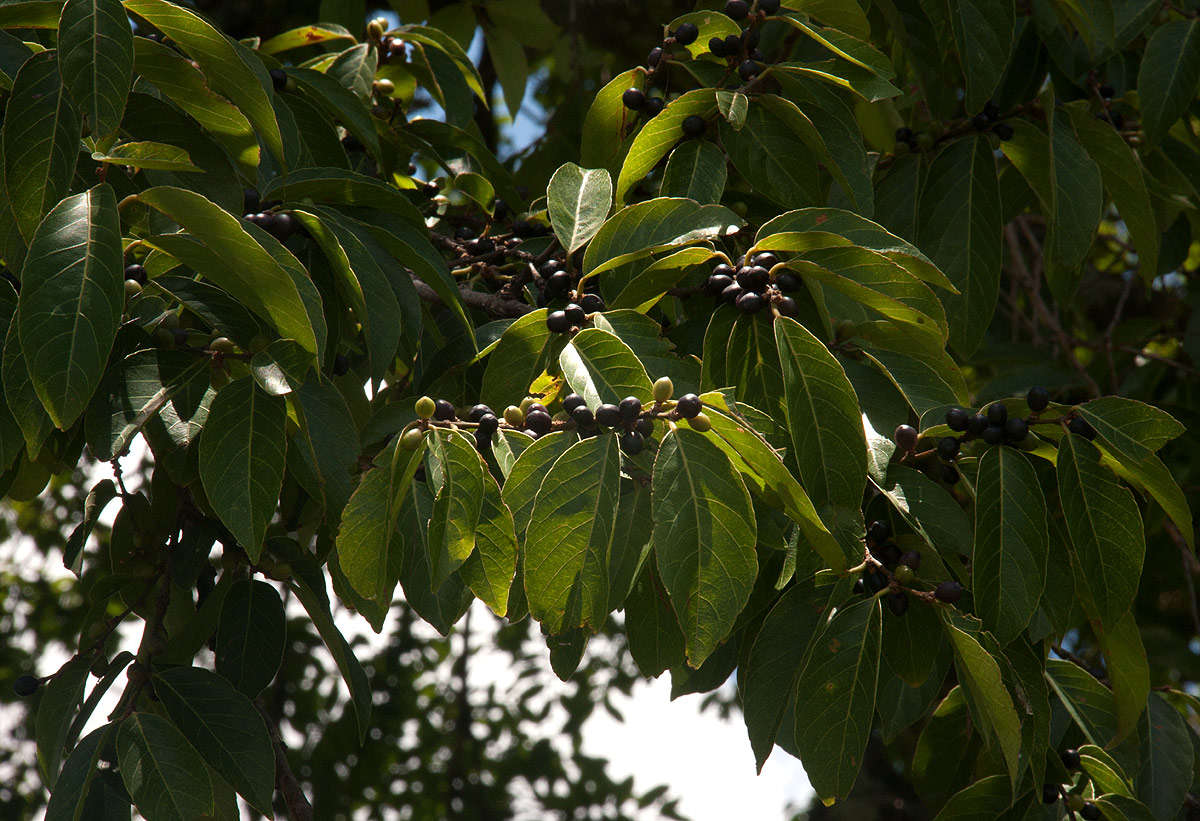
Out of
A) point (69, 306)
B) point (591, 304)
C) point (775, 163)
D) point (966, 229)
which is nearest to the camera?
point (69, 306)

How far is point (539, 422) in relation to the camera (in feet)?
4.13

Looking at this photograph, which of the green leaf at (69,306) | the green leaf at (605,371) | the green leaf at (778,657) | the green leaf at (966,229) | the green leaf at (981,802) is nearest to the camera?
the green leaf at (69,306)

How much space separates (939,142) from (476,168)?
0.89 m

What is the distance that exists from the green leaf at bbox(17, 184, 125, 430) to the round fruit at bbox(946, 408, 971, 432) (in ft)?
3.03

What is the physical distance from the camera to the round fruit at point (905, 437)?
1.40 meters

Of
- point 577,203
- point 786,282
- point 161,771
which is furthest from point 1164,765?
point 161,771

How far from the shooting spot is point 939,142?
2086 mm

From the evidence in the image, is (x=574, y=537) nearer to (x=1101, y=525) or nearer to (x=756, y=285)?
(x=756, y=285)

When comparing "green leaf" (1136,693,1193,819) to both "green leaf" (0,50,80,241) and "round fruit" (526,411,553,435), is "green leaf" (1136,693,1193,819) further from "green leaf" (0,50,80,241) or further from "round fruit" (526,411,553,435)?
"green leaf" (0,50,80,241)

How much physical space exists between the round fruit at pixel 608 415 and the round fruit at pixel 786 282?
1.04 ft

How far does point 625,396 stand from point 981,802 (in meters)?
0.84

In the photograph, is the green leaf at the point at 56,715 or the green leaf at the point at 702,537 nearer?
the green leaf at the point at 702,537

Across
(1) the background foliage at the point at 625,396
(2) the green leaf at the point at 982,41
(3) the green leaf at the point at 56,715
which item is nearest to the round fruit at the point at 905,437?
(1) the background foliage at the point at 625,396

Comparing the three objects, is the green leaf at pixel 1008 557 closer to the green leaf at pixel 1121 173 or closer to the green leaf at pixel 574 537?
the green leaf at pixel 574 537
